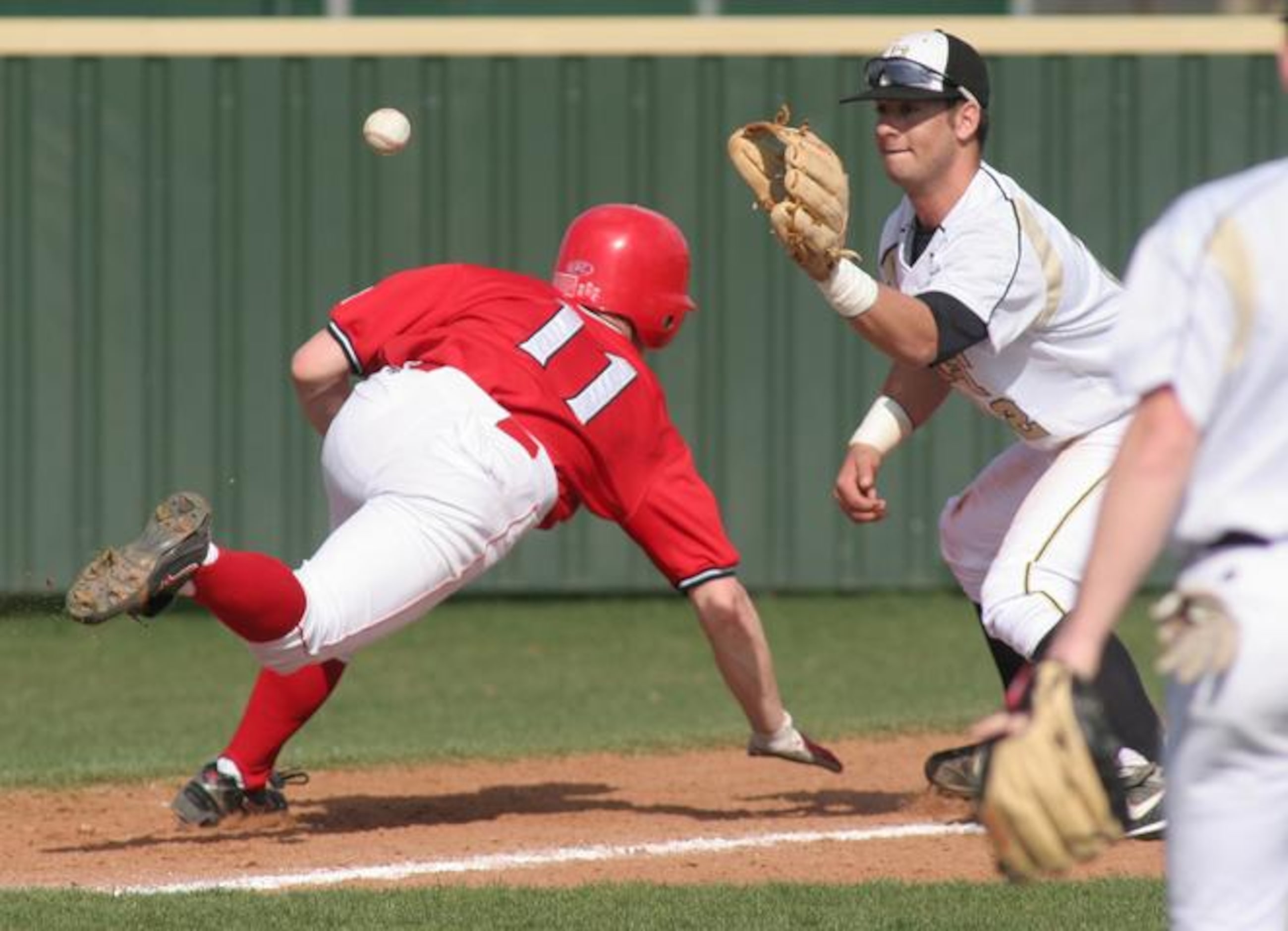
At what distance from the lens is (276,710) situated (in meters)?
6.25

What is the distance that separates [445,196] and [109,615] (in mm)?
6700

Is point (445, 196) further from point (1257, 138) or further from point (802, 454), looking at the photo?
point (1257, 138)

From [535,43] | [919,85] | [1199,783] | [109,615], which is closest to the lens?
[1199,783]

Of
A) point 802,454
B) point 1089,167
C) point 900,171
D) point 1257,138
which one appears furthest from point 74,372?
point 900,171

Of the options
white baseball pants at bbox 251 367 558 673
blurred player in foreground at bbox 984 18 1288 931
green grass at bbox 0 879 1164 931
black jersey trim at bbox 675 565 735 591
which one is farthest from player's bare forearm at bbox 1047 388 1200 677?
black jersey trim at bbox 675 565 735 591

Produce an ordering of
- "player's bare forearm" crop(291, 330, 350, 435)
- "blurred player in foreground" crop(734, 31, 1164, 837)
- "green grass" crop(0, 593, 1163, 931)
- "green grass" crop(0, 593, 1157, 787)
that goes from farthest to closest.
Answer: "green grass" crop(0, 593, 1157, 787) → "player's bare forearm" crop(291, 330, 350, 435) → "blurred player in foreground" crop(734, 31, 1164, 837) → "green grass" crop(0, 593, 1163, 931)

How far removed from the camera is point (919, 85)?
5914 millimetres

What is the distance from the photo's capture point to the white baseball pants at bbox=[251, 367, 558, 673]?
5543mm

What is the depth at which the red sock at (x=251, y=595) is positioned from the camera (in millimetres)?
5352

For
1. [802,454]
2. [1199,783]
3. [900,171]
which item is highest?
[900,171]

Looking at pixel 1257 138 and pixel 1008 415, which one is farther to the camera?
pixel 1257 138

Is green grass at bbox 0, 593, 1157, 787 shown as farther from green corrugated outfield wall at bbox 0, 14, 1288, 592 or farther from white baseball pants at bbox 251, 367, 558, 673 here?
white baseball pants at bbox 251, 367, 558, 673

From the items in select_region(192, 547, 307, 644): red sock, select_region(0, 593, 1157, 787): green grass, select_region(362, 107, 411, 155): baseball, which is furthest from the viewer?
select_region(0, 593, 1157, 787): green grass

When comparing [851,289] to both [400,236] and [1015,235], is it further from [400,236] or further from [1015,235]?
[400,236]
